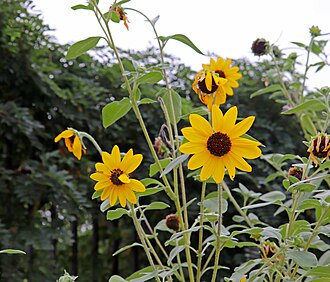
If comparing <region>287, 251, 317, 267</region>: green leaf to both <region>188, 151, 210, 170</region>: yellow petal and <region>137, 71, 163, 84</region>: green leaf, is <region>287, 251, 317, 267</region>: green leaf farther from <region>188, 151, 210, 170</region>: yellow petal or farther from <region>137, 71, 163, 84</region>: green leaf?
<region>137, 71, 163, 84</region>: green leaf

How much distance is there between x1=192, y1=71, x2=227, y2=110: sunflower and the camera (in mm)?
552

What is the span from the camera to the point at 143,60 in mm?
1741

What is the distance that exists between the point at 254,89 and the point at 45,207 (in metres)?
0.78

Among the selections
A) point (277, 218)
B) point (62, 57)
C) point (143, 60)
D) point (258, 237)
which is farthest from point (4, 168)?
point (258, 237)

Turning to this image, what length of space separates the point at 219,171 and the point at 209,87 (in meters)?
0.09

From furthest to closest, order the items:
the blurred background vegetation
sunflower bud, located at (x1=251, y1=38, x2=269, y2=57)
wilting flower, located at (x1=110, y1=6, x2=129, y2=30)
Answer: the blurred background vegetation
sunflower bud, located at (x1=251, y1=38, x2=269, y2=57)
wilting flower, located at (x1=110, y1=6, x2=129, y2=30)

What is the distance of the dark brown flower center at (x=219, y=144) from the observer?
513mm

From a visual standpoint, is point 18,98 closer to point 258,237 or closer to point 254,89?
A: point 254,89

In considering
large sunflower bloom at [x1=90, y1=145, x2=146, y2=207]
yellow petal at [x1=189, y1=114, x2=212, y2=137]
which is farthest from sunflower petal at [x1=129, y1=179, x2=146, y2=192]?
yellow petal at [x1=189, y1=114, x2=212, y2=137]

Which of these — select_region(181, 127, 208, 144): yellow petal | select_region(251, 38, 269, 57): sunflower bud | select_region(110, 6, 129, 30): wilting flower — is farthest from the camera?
select_region(251, 38, 269, 57): sunflower bud

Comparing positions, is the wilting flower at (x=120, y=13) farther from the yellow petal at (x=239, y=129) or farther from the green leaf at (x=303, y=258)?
the green leaf at (x=303, y=258)

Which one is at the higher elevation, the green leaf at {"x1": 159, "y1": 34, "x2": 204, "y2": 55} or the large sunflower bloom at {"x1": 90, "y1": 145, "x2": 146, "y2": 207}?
the green leaf at {"x1": 159, "y1": 34, "x2": 204, "y2": 55}

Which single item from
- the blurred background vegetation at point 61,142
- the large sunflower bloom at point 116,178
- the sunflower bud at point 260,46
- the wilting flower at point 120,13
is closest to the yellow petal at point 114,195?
the large sunflower bloom at point 116,178

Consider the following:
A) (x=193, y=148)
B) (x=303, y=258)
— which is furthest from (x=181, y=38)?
(x=303, y=258)
